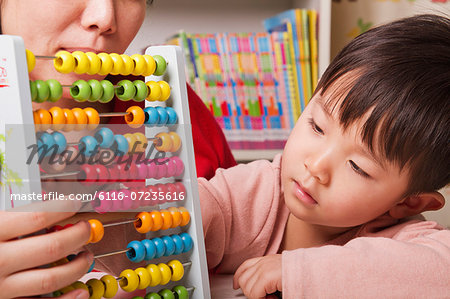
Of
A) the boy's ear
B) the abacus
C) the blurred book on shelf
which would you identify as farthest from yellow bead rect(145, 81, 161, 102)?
the blurred book on shelf

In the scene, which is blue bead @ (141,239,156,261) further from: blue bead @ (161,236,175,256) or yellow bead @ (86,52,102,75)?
yellow bead @ (86,52,102,75)

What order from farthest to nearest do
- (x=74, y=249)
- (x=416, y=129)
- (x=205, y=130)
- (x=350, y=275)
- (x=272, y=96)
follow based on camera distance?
(x=272, y=96) → (x=205, y=130) → (x=416, y=129) → (x=350, y=275) → (x=74, y=249)

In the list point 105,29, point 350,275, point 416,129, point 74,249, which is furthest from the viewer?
point 105,29

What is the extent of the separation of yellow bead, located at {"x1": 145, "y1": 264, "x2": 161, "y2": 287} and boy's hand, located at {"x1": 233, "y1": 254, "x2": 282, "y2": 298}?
0.46 feet

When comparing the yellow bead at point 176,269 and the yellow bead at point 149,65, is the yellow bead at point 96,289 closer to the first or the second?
the yellow bead at point 176,269

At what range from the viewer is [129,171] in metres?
0.76

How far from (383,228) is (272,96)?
1222 millimetres

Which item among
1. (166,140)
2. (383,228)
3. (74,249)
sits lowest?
(383,228)

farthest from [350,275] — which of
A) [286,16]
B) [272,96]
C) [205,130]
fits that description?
[286,16]

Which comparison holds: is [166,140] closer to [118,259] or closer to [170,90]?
[170,90]

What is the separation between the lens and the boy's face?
854 millimetres

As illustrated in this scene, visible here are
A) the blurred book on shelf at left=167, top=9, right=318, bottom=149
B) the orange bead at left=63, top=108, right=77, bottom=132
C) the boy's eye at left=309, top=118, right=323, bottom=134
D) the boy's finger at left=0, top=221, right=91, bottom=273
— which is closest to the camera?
the boy's finger at left=0, top=221, right=91, bottom=273

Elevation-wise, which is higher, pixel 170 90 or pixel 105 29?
pixel 105 29

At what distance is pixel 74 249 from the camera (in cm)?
63
